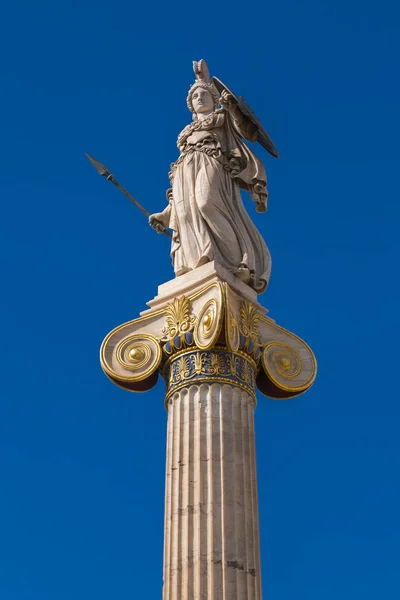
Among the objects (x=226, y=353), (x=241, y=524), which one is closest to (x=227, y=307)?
(x=226, y=353)

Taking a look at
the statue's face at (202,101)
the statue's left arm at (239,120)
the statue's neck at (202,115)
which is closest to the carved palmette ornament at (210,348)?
the statue's left arm at (239,120)

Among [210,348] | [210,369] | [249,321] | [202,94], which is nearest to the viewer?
[210,369]

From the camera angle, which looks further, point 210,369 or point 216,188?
point 216,188

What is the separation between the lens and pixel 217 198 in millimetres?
23203

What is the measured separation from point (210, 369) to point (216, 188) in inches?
178

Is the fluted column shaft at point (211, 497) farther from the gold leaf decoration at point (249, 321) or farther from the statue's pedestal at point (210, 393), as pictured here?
the gold leaf decoration at point (249, 321)

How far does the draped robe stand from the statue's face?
0.43m

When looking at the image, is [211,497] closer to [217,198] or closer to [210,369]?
[210,369]

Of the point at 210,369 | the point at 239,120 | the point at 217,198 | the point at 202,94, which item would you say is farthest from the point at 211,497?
the point at 202,94

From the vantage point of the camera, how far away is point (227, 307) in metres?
20.8

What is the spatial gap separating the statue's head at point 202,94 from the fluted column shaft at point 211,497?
7594 millimetres

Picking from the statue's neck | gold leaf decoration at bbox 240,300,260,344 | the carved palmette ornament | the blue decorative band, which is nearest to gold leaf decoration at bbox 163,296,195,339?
the carved palmette ornament

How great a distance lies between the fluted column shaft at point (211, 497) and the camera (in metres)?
18.2

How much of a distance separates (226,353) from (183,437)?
1.93 meters
